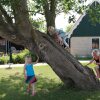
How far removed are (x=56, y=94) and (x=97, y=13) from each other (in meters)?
3.86

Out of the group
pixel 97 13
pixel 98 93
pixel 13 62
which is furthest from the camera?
pixel 13 62

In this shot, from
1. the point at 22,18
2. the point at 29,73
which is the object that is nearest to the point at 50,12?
the point at 22,18

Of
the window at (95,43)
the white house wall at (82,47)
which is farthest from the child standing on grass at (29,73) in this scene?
the window at (95,43)

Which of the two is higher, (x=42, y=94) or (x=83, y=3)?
(x=83, y=3)

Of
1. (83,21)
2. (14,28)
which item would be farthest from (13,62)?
(14,28)

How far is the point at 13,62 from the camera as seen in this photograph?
106ft

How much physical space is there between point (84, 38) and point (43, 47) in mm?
32166

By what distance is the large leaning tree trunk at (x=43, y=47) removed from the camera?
13.4 meters

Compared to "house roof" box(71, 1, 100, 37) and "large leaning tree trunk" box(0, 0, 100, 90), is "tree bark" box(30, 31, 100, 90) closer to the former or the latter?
"large leaning tree trunk" box(0, 0, 100, 90)

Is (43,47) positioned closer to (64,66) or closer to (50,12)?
(64,66)

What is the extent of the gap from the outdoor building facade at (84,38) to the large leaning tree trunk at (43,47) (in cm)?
3124

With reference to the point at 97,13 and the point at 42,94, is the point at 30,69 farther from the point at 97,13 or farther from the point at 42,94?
the point at 97,13

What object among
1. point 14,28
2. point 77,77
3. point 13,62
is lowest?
point 13,62

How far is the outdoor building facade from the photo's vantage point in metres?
45.0
